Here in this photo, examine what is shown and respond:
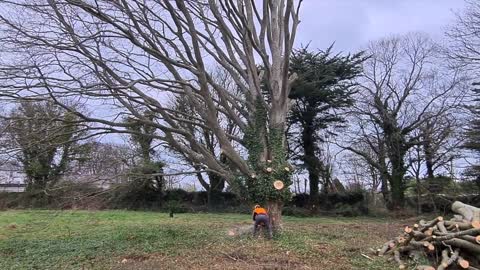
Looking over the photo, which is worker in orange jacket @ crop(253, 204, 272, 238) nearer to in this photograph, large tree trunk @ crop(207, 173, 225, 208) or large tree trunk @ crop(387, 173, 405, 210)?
large tree trunk @ crop(207, 173, 225, 208)

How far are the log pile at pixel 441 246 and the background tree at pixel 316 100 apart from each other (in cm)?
1865

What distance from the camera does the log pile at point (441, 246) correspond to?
7516 mm

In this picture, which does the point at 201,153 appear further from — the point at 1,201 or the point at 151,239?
the point at 1,201

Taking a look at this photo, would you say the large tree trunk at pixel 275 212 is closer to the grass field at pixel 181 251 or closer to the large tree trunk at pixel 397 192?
the grass field at pixel 181 251

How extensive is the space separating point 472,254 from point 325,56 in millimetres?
22012

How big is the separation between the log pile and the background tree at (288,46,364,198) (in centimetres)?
1865

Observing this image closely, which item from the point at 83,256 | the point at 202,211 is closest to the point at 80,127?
the point at 83,256

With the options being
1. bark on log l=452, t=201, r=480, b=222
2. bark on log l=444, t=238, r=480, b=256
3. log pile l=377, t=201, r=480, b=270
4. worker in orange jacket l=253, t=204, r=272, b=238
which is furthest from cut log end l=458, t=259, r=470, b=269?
worker in orange jacket l=253, t=204, r=272, b=238

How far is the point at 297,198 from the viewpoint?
28.5 metres

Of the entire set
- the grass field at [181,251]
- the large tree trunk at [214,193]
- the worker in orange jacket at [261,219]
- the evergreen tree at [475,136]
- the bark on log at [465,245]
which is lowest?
the grass field at [181,251]

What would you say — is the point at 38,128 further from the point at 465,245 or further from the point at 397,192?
the point at 397,192

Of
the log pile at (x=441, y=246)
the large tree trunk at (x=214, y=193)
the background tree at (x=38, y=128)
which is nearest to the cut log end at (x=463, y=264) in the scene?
the log pile at (x=441, y=246)

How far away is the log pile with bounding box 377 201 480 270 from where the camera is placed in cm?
752

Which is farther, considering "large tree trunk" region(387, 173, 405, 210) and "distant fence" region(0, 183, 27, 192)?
"distant fence" region(0, 183, 27, 192)
